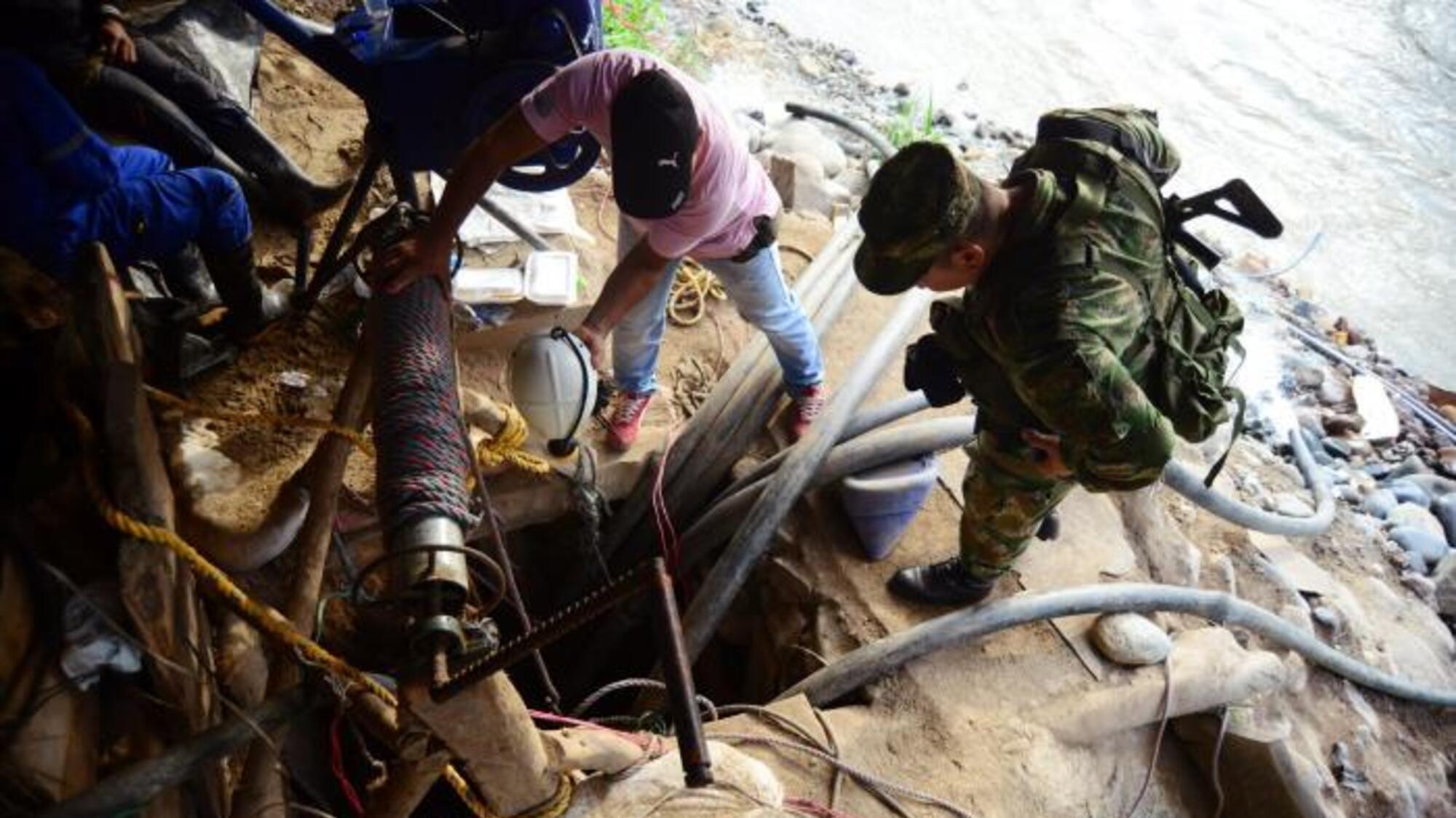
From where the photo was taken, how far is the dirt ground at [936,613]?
3.22 m

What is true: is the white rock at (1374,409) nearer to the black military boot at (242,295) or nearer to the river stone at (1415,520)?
the river stone at (1415,520)

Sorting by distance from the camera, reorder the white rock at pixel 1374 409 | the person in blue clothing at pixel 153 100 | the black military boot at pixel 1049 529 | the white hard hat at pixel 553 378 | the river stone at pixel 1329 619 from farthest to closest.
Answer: the white rock at pixel 1374 409 → the river stone at pixel 1329 619 → the black military boot at pixel 1049 529 → the person in blue clothing at pixel 153 100 → the white hard hat at pixel 553 378

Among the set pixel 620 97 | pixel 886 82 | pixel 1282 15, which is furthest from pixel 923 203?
pixel 1282 15

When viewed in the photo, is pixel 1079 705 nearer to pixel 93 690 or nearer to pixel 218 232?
pixel 93 690

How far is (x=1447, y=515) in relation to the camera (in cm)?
528

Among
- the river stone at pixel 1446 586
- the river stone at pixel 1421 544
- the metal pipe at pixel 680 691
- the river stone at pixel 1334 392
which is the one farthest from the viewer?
the river stone at pixel 1334 392

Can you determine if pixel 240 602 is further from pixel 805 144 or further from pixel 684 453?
pixel 805 144

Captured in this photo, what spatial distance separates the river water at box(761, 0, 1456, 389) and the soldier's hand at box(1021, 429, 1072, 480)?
5.78 m

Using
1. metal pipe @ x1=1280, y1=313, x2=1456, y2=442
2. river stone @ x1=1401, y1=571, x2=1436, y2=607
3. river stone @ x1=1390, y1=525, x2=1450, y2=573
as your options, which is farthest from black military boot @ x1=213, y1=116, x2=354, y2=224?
metal pipe @ x1=1280, y1=313, x2=1456, y2=442

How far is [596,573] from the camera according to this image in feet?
13.1

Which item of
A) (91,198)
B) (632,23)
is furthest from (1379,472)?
(91,198)

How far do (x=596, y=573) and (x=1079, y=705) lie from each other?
6.91 ft

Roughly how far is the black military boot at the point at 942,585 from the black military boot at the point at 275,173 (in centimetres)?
313

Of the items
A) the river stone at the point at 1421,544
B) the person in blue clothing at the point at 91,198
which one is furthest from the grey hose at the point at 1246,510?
the person in blue clothing at the point at 91,198
